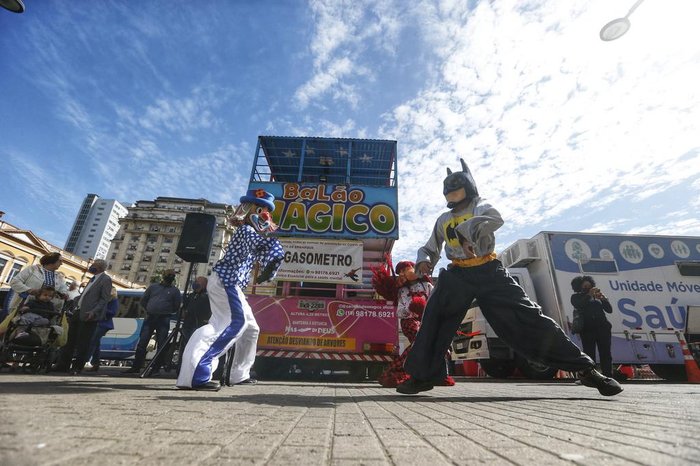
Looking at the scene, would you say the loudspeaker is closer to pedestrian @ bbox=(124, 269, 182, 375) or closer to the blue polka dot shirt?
pedestrian @ bbox=(124, 269, 182, 375)

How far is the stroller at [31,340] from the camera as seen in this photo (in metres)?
4.64

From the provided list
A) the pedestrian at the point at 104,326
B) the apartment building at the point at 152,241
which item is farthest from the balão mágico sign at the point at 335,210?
the apartment building at the point at 152,241

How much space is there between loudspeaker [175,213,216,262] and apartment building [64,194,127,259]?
12903 cm

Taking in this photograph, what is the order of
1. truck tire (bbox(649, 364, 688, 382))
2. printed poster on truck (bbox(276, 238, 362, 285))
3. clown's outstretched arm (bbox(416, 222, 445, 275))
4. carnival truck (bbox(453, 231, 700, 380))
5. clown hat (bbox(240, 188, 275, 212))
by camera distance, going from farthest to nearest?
printed poster on truck (bbox(276, 238, 362, 285)) < truck tire (bbox(649, 364, 688, 382)) < carnival truck (bbox(453, 231, 700, 380)) < clown hat (bbox(240, 188, 275, 212)) < clown's outstretched arm (bbox(416, 222, 445, 275))

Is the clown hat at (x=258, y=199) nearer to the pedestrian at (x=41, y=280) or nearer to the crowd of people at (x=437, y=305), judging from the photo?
the crowd of people at (x=437, y=305)

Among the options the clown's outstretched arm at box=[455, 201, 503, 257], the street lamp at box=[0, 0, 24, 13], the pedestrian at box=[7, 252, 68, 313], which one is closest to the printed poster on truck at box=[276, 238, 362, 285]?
the pedestrian at box=[7, 252, 68, 313]

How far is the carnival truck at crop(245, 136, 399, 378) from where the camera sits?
665 centimetres

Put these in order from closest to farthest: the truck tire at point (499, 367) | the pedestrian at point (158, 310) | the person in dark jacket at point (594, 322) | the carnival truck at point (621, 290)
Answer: the person in dark jacket at point (594, 322), the pedestrian at point (158, 310), the carnival truck at point (621, 290), the truck tire at point (499, 367)

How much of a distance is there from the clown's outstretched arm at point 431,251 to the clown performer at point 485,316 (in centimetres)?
30

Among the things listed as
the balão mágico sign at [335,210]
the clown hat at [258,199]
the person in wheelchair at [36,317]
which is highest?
the balão mágico sign at [335,210]

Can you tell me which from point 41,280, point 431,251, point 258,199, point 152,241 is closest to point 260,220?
point 258,199

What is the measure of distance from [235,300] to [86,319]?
10.8 ft

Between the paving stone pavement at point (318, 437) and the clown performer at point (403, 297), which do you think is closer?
the paving stone pavement at point (318, 437)

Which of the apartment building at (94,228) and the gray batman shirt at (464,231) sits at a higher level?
the apartment building at (94,228)
